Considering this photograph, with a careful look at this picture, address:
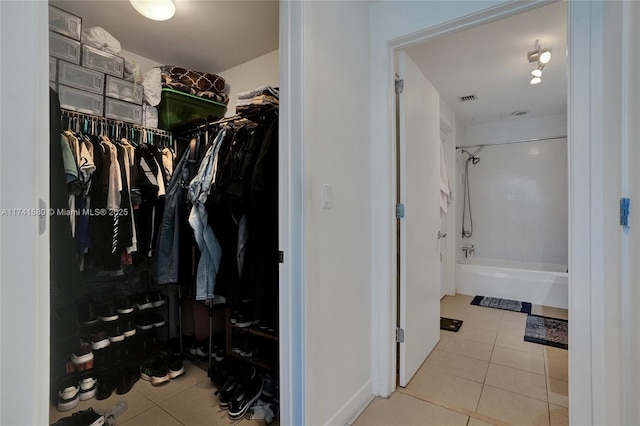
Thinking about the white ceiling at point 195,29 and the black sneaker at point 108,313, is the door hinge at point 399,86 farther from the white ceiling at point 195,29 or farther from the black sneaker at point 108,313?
the black sneaker at point 108,313

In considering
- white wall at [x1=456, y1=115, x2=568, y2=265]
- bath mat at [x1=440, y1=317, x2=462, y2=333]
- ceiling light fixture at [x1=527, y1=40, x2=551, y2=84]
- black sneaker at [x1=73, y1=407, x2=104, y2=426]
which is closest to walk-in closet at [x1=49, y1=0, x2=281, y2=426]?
black sneaker at [x1=73, y1=407, x2=104, y2=426]

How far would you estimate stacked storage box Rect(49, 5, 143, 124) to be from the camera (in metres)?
1.69

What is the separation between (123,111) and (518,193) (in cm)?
483

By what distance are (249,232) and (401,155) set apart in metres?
1.06

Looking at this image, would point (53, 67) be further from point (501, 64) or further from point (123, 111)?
point (501, 64)

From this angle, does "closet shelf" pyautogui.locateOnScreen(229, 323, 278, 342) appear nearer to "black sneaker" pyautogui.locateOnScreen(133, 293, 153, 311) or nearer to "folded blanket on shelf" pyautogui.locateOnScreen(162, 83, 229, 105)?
"black sneaker" pyautogui.locateOnScreen(133, 293, 153, 311)

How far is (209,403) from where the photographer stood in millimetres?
1766

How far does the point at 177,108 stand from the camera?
7.46ft

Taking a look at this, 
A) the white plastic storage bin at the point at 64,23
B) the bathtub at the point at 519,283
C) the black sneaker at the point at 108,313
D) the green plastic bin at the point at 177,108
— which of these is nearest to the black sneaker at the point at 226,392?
the black sneaker at the point at 108,313

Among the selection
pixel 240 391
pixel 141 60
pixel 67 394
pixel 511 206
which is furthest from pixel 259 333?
pixel 511 206

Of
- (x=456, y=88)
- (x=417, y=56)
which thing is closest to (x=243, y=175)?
(x=417, y=56)

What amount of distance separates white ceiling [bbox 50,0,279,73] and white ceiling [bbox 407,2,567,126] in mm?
1099

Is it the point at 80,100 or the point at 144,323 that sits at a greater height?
the point at 80,100

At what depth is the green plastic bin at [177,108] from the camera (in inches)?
88.0
